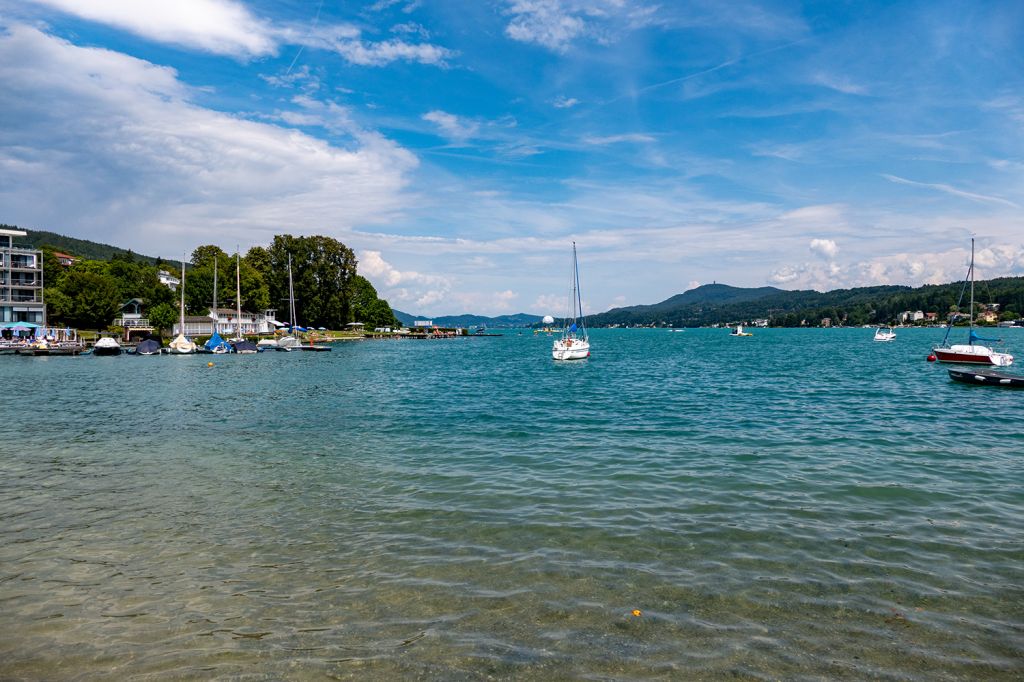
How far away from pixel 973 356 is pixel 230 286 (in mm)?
133208

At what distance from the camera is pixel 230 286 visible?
132750mm

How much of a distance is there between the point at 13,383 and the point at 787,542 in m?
52.3

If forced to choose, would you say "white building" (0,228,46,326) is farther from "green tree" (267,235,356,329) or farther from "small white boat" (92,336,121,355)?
"green tree" (267,235,356,329)

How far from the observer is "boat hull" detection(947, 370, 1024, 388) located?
3706 centimetres

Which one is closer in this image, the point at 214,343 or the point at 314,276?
the point at 214,343

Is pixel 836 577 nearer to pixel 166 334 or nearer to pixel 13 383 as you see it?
pixel 13 383

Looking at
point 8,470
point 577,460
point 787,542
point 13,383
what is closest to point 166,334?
point 13,383

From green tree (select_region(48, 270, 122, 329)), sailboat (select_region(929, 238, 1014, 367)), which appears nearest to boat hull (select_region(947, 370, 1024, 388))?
sailboat (select_region(929, 238, 1014, 367))

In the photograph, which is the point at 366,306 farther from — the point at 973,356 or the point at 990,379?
the point at 990,379

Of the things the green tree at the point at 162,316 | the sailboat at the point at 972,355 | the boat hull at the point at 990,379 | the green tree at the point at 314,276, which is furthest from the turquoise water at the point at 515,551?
the green tree at the point at 314,276

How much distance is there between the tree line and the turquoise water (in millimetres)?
101324

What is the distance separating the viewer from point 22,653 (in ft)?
23.2

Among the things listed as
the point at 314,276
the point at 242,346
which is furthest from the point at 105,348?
the point at 314,276

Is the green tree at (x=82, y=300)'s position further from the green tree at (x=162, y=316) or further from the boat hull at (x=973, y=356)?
the boat hull at (x=973, y=356)
